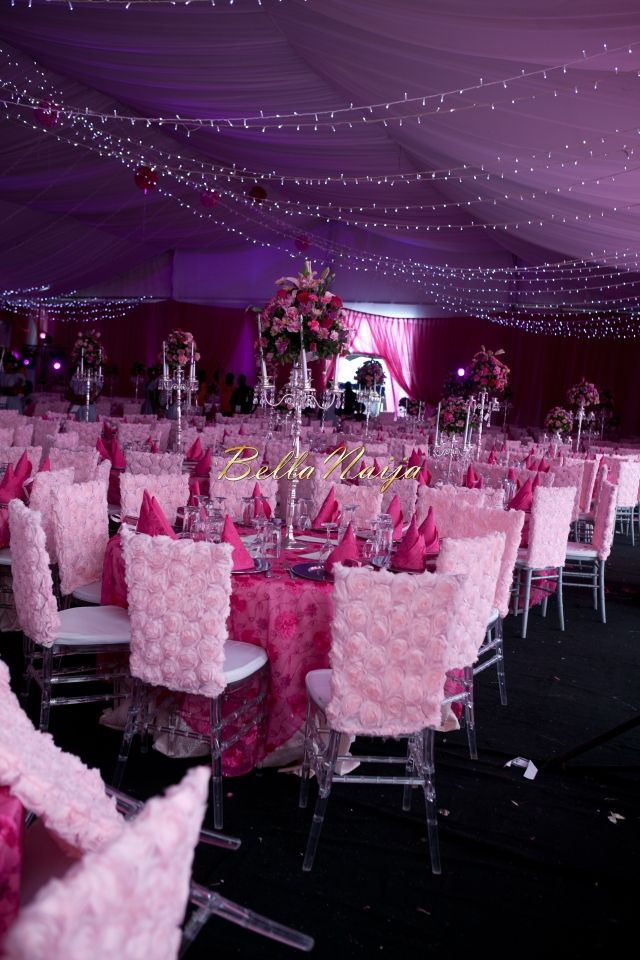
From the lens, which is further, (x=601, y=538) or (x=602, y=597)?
(x=602, y=597)

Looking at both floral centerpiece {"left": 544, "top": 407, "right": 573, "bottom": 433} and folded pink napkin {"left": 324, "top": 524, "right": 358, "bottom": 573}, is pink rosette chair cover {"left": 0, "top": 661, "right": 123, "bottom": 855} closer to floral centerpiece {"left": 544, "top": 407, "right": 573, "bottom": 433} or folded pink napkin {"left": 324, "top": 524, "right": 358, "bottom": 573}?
folded pink napkin {"left": 324, "top": 524, "right": 358, "bottom": 573}

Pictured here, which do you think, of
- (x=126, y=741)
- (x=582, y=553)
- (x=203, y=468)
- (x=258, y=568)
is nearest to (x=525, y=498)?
(x=582, y=553)

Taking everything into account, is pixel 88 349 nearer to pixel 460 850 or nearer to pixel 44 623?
pixel 44 623

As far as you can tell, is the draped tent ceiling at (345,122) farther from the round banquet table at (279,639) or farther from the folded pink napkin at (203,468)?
the round banquet table at (279,639)

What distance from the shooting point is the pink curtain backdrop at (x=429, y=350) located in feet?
56.6

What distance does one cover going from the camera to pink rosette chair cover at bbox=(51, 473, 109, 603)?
3822 mm

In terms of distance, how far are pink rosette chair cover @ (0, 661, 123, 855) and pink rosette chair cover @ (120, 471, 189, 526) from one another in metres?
2.76

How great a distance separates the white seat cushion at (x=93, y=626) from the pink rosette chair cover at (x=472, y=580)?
1211 millimetres

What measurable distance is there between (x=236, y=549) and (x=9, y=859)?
6.63ft

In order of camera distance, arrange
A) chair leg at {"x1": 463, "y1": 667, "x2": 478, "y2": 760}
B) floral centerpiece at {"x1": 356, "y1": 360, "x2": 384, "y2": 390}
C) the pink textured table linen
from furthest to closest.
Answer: floral centerpiece at {"x1": 356, "y1": 360, "x2": 384, "y2": 390}
chair leg at {"x1": 463, "y1": 667, "x2": 478, "y2": 760}
the pink textured table linen

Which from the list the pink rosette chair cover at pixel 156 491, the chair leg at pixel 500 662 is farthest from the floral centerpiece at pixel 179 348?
the chair leg at pixel 500 662

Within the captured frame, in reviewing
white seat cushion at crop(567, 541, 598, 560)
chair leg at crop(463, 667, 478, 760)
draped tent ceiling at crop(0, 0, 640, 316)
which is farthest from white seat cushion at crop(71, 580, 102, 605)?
draped tent ceiling at crop(0, 0, 640, 316)

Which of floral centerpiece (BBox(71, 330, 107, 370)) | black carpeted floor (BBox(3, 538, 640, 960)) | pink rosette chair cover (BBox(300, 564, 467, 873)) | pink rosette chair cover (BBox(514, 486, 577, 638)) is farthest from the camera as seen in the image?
floral centerpiece (BBox(71, 330, 107, 370))

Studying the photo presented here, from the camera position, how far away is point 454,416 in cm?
752
